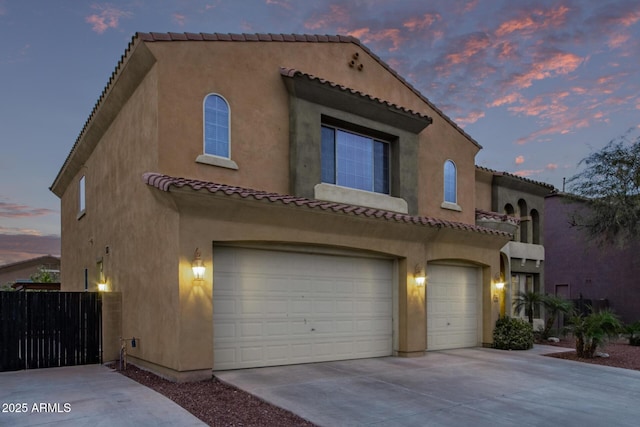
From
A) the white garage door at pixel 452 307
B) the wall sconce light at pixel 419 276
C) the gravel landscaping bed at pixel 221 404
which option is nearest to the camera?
the gravel landscaping bed at pixel 221 404

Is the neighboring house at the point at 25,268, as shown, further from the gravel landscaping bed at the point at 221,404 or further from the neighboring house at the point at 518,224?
the gravel landscaping bed at the point at 221,404

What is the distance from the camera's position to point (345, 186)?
42.4 feet

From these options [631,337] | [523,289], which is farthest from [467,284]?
[631,337]

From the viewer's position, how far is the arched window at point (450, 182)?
15.8 metres

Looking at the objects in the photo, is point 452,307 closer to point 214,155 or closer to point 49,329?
point 214,155

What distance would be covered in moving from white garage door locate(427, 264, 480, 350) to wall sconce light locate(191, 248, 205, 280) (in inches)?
306

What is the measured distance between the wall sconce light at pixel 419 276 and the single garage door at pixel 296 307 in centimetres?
70

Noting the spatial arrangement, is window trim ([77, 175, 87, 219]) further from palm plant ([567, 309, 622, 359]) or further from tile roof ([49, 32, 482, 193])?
palm plant ([567, 309, 622, 359])

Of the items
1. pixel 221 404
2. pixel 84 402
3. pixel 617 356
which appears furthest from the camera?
pixel 617 356

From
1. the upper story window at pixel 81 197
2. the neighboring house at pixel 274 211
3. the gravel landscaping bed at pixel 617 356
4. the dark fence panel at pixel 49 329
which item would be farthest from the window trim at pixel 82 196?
the gravel landscaping bed at pixel 617 356

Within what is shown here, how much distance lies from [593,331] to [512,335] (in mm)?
2373

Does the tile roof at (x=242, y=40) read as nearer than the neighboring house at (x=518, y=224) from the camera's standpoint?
Yes

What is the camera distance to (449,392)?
873cm

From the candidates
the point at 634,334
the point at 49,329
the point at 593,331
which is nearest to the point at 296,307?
the point at 49,329
